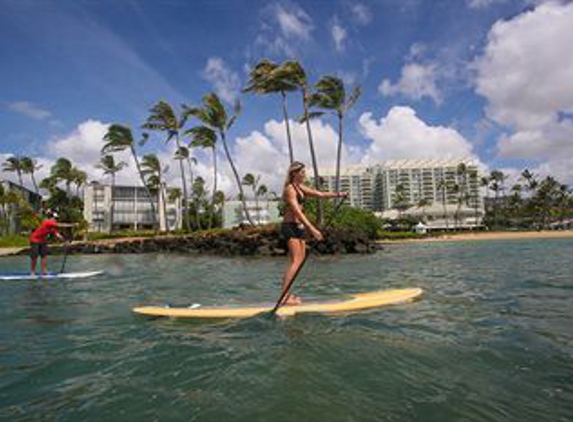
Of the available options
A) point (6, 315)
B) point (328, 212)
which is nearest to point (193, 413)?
point (6, 315)

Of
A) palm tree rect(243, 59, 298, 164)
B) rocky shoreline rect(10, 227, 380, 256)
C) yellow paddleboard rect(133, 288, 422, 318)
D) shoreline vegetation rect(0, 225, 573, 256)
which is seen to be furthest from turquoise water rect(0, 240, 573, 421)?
palm tree rect(243, 59, 298, 164)

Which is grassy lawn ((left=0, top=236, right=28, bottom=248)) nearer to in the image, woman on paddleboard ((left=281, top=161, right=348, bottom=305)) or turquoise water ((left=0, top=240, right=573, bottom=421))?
turquoise water ((left=0, top=240, right=573, bottom=421))

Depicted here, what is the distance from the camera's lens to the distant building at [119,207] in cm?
8294

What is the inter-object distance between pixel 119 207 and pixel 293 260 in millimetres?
87719

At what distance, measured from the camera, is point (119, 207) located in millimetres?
83438

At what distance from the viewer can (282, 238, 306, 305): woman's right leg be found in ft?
17.2

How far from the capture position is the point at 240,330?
4492 mm

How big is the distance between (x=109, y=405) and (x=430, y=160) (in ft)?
565

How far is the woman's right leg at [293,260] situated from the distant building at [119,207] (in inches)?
3190

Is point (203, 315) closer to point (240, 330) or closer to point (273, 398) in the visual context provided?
point (240, 330)

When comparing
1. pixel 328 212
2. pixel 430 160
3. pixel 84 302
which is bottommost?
pixel 84 302

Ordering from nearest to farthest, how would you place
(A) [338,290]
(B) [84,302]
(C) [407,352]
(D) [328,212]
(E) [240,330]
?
(C) [407,352] < (E) [240,330] < (B) [84,302] < (A) [338,290] < (D) [328,212]

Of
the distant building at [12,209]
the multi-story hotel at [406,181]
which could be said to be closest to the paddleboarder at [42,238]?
the distant building at [12,209]

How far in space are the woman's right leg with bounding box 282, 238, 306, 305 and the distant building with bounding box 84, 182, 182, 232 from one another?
266ft
